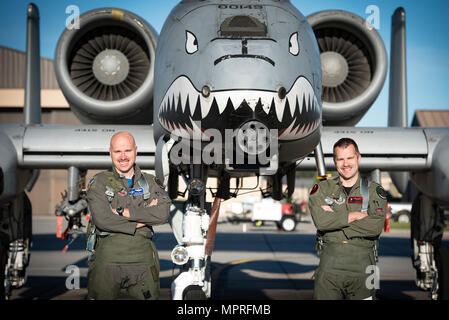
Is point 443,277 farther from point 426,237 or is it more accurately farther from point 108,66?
point 108,66

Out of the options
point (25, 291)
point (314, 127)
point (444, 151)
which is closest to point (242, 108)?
point (314, 127)

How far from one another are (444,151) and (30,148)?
460cm

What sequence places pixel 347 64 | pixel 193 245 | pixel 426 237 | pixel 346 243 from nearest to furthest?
pixel 346 243 → pixel 193 245 → pixel 347 64 → pixel 426 237

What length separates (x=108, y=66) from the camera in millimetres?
6391

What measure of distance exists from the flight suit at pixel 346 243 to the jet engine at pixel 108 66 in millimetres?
3791

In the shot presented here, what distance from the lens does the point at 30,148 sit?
5691 millimetres

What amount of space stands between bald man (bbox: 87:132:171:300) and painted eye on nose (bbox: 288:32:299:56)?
140cm

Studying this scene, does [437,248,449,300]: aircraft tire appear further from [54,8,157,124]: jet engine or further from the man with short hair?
[54,8,157,124]: jet engine

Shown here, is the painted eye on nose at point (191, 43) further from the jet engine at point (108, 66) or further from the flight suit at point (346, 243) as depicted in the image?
the jet engine at point (108, 66)

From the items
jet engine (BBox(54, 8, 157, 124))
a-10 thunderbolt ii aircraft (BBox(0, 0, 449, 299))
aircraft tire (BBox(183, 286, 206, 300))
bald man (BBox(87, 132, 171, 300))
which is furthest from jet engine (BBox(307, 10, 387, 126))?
bald man (BBox(87, 132, 171, 300))

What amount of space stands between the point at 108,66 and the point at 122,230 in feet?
12.8

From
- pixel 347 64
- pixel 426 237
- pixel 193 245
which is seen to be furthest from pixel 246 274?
pixel 193 245
